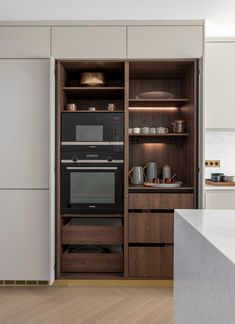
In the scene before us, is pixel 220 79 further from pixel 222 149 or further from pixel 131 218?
pixel 131 218

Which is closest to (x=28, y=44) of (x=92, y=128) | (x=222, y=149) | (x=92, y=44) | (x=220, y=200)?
(x=92, y=44)

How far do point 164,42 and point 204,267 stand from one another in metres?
2.27

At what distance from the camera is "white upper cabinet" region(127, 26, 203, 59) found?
9.52 feet

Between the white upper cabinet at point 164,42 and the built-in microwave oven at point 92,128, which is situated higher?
the white upper cabinet at point 164,42

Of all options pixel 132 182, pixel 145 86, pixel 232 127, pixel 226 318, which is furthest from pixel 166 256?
pixel 226 318

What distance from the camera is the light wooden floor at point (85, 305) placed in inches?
93.3

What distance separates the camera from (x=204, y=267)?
1176 mm

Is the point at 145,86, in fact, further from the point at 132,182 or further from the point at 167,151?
the point at 132,182

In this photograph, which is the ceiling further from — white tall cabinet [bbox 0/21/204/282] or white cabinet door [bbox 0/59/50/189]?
white cabinet door [bbox 0/59/50/189]

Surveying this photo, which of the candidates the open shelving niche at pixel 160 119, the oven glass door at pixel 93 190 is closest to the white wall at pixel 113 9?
the open shelving niche at pixel 160 119

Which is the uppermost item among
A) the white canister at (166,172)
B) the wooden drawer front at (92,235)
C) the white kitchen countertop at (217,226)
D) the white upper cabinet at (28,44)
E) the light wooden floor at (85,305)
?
the white upper cabinet at (28,44)

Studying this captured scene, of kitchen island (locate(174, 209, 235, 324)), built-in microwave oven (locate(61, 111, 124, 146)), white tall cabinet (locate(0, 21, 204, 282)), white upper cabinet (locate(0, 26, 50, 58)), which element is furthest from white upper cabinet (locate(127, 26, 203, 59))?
kitchen island (locate(174, 209, 235, 324))

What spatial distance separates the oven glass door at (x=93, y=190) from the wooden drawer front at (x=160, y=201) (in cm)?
14

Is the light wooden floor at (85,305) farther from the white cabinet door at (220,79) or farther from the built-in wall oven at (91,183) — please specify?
the white cabinet door at (220,79)
